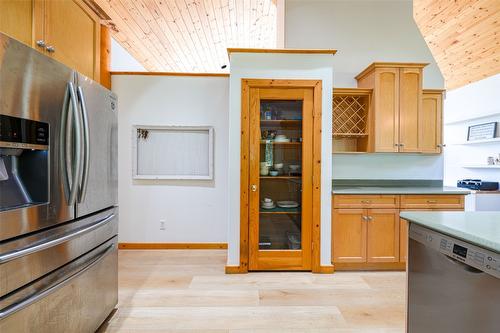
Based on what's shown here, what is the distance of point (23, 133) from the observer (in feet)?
3.91

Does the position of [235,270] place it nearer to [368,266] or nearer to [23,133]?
[368,266]

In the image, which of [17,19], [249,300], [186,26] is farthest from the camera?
[186,26]

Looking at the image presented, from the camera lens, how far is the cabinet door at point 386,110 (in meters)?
3.13

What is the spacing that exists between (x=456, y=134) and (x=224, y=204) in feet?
18.4

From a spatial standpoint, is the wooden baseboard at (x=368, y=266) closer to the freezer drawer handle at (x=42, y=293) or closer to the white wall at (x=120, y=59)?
the freezer drawer handle at (x=42, y=293)

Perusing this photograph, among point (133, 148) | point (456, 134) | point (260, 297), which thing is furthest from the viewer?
point (456, 134)

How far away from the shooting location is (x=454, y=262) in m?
1.21

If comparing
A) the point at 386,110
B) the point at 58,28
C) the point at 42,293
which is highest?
the point at 58,28

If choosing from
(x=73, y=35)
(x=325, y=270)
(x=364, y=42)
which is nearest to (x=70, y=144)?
(x=73, y=35)

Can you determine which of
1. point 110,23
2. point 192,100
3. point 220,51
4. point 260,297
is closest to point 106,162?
point 260,297

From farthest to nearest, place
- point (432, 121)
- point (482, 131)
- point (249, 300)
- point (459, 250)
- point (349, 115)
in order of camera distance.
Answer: point (482, 131) → point (349, 115) → point (432, 121) → point (249, 300) → point (459, 250)

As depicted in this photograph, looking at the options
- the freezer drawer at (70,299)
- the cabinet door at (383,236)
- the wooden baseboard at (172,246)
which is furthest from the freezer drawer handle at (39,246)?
the cabinet door at (383,236)

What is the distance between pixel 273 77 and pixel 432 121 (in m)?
2.17

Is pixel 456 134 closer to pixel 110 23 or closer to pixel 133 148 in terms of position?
pixel 133 148
